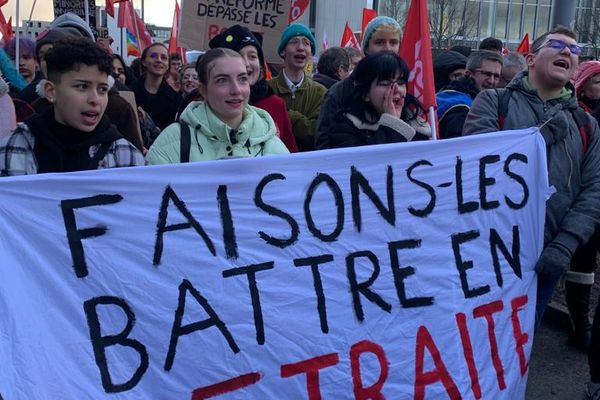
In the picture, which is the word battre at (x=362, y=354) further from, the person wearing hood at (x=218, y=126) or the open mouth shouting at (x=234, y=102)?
the open mouth shouting at (x=234, y=102)

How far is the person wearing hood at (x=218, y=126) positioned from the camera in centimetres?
270

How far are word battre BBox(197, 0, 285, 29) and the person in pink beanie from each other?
2.60m

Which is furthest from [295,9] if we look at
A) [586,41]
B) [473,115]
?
[586,41]

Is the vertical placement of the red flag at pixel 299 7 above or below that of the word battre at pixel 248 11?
above

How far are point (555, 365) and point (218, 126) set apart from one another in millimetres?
2580

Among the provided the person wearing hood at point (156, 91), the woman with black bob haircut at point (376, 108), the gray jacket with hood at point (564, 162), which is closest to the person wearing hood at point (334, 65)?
the person wearing hood at point (156, 91)

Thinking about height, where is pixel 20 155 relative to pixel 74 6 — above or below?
below

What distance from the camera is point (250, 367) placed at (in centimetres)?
235

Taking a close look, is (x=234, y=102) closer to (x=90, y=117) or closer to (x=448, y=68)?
(x=90, y=117)

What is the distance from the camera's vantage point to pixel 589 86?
5016 mm

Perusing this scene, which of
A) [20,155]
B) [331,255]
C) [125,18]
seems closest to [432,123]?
[331,255]

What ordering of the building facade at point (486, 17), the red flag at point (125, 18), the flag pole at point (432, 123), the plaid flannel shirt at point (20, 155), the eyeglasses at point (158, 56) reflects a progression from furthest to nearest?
1. the building facade at point (486, 17)
2. the red flag at point (125, 18)
3. the eyeglasses at point (158, 56)
4. the flag pole at point (432, 123)
5. the plaid flannel shirt at point (20, 155)

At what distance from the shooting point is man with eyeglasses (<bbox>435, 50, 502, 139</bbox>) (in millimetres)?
4332

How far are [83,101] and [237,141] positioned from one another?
634mm
